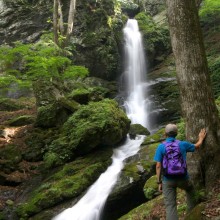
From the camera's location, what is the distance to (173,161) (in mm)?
4691

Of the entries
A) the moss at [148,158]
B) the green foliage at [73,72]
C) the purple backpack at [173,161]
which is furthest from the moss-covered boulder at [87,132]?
the purple backpack at [173,161]

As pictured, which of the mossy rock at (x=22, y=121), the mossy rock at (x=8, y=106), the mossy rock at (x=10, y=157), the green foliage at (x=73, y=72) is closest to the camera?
the mossy rock at (x=10, y=157)

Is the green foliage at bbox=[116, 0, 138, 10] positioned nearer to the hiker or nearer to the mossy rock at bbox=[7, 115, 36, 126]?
the mossy rock at bbox=[7, 115, 36, 126]

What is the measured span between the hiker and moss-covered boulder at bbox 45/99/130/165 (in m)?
7.08

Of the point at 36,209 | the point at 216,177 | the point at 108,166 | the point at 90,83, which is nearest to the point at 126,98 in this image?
the point at 90,83

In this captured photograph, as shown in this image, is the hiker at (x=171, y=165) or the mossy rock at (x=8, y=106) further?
the mossy rock at (x=8, y=106)

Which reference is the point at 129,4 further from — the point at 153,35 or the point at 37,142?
the point at 37,142

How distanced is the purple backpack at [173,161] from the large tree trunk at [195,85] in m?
0.80

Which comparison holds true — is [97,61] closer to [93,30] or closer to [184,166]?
[93,30]

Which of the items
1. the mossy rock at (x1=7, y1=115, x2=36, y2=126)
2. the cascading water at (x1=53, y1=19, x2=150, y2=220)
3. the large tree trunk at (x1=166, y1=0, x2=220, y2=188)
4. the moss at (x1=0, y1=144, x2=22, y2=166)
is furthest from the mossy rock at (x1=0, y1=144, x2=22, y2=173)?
the large tree trunk at (x1=166, y1=0, x2=220, y2=188)

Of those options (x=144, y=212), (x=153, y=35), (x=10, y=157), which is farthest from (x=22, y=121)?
(x=153, y=35)

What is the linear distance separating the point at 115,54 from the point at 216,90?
949 cm

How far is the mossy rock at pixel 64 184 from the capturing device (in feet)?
30.6

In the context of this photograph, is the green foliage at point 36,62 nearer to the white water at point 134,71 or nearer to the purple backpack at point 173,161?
the white water at point 134,71
